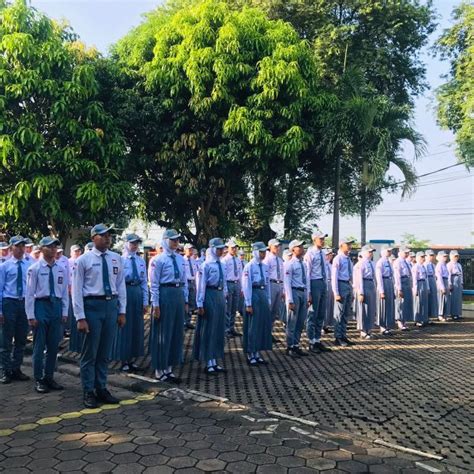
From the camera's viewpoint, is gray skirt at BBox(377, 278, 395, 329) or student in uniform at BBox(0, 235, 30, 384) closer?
student in uniform at BBox(0, 235, 30, 384)

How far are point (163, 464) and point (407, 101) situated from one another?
60.9 feet

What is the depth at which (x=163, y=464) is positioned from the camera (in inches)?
154

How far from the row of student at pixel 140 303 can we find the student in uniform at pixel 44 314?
0.04 ft

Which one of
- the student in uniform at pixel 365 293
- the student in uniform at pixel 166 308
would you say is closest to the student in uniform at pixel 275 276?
the student in uniform at pixel 365 293

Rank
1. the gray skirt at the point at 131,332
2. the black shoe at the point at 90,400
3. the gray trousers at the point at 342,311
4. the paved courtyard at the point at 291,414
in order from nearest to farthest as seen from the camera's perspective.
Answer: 1. the paved courtyard at the point at 291,414
2. the black shoe at the point at 90,400
3. the gray skirt at the point at 131,332
4. the gray trousers at the point at 342,311

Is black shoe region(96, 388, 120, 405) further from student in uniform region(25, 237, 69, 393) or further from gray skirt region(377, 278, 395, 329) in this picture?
gray skirt region(377, 278, 395, 329)

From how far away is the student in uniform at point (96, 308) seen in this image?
539 cm

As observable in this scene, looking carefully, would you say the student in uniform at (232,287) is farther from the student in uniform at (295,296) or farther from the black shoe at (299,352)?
the black shoe at (299,352)

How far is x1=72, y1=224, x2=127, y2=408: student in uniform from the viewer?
5.39m

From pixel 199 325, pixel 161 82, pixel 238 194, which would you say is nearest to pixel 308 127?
pixel 238 194

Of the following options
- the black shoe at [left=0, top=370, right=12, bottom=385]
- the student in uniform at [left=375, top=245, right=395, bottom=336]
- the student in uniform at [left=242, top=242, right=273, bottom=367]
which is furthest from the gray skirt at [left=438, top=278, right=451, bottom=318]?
the black shoe at [left=0, top=370, right=12, bottom=385]

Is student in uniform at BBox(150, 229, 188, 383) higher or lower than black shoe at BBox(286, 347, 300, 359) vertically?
higher

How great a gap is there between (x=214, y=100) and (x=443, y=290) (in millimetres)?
8052

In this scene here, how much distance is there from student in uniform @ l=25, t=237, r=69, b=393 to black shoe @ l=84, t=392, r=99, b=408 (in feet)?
2.85
